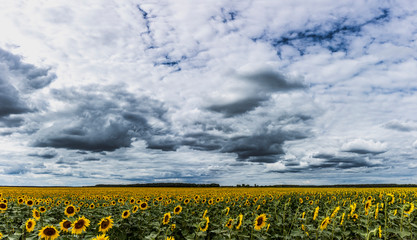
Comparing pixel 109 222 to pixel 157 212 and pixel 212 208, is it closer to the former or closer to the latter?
pixel 157 212

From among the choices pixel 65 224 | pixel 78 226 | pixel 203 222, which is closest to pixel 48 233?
pixel 65 224

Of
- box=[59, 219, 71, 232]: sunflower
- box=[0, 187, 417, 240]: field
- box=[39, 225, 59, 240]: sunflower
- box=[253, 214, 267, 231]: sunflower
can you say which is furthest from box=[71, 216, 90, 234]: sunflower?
box=[253, 214, 267, 231]: sunflower

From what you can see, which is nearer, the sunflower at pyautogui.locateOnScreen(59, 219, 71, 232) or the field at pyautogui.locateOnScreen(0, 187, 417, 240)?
the field at pyautogui.locateOnScreen(0, 187, 417, 240)

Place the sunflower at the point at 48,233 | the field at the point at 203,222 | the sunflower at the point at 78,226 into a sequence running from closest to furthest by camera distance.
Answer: the sunflower at the point at 48,233 → the field at the point at 203,222 → the sunflower at the point at 78,226

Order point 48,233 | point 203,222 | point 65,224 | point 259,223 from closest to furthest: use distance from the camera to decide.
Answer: point 203,222, point 48,233, point 259,223, point 65,224

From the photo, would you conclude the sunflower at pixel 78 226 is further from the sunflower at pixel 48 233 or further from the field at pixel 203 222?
the sunflower at pixel 48 233

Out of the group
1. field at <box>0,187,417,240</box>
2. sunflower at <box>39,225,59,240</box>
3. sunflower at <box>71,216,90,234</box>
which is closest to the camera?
sunflower at <box>39,225,59,240</box>

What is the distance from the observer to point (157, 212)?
37.6ft

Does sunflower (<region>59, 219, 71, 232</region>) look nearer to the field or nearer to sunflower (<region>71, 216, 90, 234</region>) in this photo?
the field

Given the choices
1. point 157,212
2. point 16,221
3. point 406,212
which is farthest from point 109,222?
point 406,212

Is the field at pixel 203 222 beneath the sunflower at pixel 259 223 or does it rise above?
beneath

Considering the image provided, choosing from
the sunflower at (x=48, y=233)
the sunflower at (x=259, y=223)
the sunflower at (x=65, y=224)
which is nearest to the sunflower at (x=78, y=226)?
the sunflower at (x=65, y=224)

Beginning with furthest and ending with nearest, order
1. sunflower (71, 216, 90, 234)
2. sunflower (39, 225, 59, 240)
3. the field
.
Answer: sunflower (71, 216, 90, 234) < the field < sunflower (39, 225, 59, 240)

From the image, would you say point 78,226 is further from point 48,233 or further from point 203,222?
point 203,222
